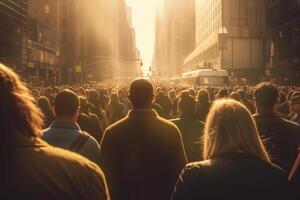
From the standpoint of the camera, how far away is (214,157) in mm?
3617

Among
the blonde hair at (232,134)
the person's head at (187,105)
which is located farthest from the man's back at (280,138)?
the blonde hair at (232,134)

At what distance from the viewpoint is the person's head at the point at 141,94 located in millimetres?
6129

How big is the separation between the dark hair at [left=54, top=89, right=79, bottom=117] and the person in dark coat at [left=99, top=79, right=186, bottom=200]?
464 millimetres

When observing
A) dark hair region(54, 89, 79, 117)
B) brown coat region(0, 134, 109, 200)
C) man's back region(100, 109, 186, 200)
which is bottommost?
man's back region(100, 109, 186, 200)

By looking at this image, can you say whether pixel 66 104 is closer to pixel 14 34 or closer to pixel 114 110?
pixel 114 110

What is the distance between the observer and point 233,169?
3.47 m

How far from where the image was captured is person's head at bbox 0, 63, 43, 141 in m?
2.63

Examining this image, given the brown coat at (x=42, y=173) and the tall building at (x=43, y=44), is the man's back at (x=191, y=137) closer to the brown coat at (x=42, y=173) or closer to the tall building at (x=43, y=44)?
the brown coat at (x=42, y=173)

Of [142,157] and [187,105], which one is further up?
[187,105]

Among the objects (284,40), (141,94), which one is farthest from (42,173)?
(284,40)

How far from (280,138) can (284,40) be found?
6757 centimetres

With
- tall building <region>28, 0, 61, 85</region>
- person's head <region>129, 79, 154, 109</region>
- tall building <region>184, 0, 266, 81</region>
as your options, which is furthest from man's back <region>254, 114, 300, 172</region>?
tall building <region>184, 0, 266, 81</region>

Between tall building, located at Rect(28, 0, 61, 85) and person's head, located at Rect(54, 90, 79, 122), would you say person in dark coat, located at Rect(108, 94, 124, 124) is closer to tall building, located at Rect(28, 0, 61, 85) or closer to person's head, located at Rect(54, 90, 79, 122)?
person's head, located at Rect(54, 90, 79, 122)

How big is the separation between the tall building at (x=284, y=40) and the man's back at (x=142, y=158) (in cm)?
→ 5944
